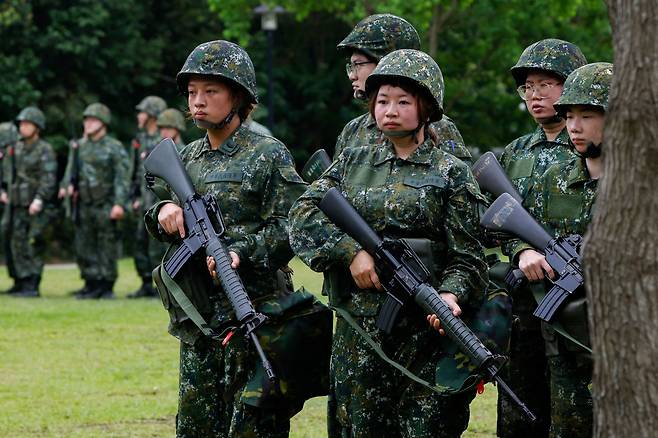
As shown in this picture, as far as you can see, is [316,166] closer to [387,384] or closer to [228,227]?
[228,227]

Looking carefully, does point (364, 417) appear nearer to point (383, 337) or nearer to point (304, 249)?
point (383, 337)

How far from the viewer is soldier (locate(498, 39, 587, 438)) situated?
7.25 metres

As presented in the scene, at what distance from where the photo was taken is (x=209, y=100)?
689 cm

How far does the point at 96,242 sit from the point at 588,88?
41.3 ft

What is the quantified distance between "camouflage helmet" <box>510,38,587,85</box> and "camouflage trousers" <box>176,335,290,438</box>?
219 cm

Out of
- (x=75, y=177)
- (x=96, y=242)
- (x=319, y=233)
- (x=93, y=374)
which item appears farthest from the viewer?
(x=96, y=242)

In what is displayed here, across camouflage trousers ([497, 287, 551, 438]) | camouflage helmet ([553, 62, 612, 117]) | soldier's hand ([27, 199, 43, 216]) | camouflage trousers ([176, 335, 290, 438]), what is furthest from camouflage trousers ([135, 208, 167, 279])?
camouflage helmet ([553, 62, 612, 117])

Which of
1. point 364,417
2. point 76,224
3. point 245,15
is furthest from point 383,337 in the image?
point 245,15

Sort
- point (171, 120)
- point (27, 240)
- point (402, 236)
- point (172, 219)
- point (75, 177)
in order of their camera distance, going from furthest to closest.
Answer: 1. point (27, 240)
2. point (75, 177)
3. point (171, 120)
4. point (172, 219)
5. point (402, 236)

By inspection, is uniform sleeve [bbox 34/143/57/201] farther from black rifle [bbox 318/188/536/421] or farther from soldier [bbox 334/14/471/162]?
black rifle [bbox 318/188/536/421]

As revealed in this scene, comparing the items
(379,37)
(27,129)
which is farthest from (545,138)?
(27,129)

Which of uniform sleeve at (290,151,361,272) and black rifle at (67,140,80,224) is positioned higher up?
black rifle at (67,140,80,224)

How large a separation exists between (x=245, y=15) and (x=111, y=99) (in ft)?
12.0

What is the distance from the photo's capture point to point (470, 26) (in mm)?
31484
